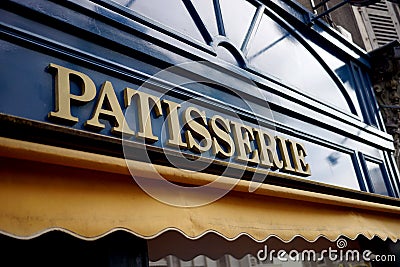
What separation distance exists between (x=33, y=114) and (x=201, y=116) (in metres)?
1.29

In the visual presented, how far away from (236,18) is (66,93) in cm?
237

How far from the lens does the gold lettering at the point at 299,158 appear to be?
153 inches

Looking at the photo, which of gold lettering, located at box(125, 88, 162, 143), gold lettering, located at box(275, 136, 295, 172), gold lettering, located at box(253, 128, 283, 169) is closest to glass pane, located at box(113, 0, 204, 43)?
gold lettering, located at box(125, 88, 162, 143)

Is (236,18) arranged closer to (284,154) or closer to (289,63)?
(289,63)

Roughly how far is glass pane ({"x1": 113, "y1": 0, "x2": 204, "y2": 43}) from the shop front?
12 mm

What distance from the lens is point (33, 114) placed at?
2.23 metres

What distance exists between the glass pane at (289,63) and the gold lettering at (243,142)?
2.99ft

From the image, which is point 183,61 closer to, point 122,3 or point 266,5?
point 122,3

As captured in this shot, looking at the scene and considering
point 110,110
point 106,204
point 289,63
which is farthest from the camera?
point 289,63

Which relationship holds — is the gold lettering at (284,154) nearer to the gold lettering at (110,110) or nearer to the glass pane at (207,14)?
the glass pane at (207,14)

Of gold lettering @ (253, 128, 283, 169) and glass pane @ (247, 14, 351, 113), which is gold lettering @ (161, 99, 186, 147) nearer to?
gold lettering @ (253, 128, 283, 169)

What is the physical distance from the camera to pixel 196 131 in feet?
10.1

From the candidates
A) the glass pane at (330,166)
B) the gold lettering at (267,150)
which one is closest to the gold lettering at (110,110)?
the gold lettering at (267,150)
